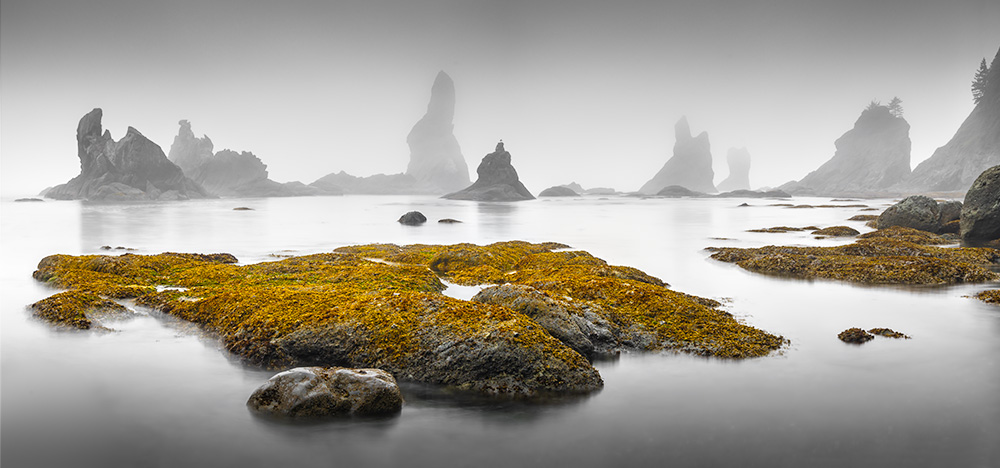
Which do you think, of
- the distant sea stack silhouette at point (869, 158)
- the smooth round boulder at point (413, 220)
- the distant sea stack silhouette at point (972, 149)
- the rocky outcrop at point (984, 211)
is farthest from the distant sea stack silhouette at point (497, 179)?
the rocky outcrop at point (984, 211)

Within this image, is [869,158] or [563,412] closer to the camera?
[563,412]

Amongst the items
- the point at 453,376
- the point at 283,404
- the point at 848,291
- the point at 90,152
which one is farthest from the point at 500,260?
the point at 90,152

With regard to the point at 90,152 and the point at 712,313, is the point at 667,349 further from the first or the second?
the point at 90,152

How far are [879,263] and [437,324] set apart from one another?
15.6 m

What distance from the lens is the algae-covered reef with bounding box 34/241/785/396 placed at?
24.5 ft

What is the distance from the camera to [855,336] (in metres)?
9.83

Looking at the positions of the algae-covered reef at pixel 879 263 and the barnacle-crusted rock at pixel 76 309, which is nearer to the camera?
the barnacle-crusted rock at pixel 76 309

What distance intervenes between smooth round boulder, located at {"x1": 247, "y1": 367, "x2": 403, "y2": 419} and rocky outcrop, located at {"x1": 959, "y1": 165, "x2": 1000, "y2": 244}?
94.0 feet

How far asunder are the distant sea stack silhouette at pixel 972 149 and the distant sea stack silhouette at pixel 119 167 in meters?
186

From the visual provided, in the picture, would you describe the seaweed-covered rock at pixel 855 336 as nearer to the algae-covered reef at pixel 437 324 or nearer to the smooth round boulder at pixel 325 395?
the algae-covered reef at pixel 437 324

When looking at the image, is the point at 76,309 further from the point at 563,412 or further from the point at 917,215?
the point at 917,215

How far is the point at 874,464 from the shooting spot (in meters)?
5.56

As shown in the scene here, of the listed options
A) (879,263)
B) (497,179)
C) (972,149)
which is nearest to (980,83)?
(972,149)

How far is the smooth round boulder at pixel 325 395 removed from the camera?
20.9 feet
